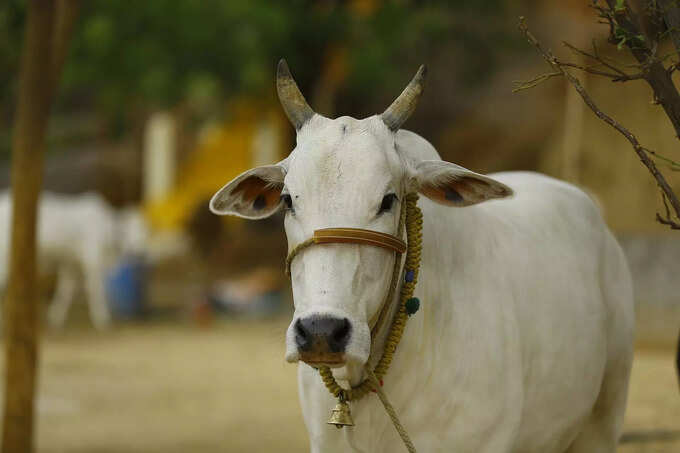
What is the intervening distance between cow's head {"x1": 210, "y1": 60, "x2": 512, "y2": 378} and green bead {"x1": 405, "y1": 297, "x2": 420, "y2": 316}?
15cm

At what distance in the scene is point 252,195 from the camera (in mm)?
3205

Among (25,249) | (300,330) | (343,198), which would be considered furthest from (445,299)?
(25,249)

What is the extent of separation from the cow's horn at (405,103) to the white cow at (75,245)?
367 inches

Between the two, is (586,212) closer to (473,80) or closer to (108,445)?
(108,445)

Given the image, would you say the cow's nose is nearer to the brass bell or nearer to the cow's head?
the cow's head

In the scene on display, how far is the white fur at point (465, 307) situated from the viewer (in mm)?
2752

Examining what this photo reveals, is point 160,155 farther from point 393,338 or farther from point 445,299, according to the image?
point 393,338

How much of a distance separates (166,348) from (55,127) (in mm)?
10138

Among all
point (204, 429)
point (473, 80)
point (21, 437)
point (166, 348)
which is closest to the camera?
point (21, 437)

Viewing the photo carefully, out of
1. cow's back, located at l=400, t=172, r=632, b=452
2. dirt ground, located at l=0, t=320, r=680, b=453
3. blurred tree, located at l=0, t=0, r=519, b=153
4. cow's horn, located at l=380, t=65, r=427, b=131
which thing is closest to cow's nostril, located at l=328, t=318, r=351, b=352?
cow's back, located at l=400, t=172, r=632, b=452

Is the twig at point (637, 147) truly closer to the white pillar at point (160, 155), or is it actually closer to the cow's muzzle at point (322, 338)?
the cow's muzzle at point (322, 338)

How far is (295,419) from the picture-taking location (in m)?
7.49

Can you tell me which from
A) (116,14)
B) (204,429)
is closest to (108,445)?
(204,429)

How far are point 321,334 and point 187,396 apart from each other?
6.14 meters
